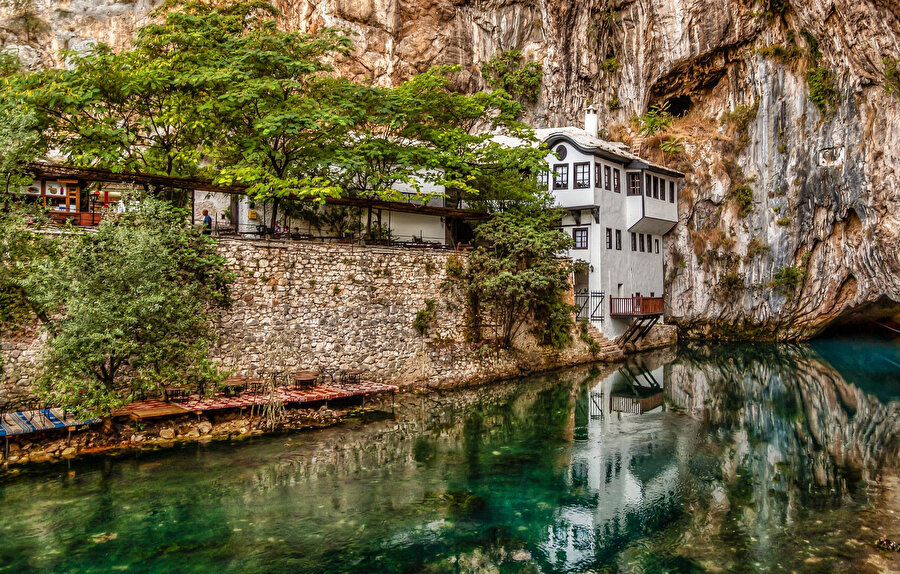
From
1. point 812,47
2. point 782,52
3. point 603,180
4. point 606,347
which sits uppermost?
point 782,52

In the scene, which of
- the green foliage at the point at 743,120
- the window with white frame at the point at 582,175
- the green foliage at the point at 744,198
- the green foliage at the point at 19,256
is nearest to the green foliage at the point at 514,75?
the window with white frame at the point at 582,175

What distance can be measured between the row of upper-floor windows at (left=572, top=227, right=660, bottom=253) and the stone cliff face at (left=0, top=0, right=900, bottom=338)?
2.95m

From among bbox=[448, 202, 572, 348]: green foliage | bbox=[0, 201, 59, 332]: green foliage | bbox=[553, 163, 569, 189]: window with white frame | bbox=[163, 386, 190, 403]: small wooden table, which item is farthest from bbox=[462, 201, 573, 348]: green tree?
bbox=[0, 201, 59, 332]: green foliage

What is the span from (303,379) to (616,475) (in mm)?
10229

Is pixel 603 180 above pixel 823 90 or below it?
below

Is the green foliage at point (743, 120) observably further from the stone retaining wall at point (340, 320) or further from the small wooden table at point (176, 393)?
the small wooden table at point (176, 393)

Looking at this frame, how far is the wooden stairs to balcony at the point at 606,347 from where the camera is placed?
31812mm

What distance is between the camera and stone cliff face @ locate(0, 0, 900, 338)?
32.0 metres

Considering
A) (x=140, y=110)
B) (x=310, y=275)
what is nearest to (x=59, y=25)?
(x=140, y=110)

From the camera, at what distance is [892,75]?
27781mm

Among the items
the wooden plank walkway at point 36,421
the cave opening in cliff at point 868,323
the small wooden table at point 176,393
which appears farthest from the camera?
the cave opening in cliff at point 868,323

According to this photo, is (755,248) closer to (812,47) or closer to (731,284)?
(731,284)

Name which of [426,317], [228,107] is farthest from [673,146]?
[228,107]

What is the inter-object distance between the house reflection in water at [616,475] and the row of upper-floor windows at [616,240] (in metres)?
12.5
